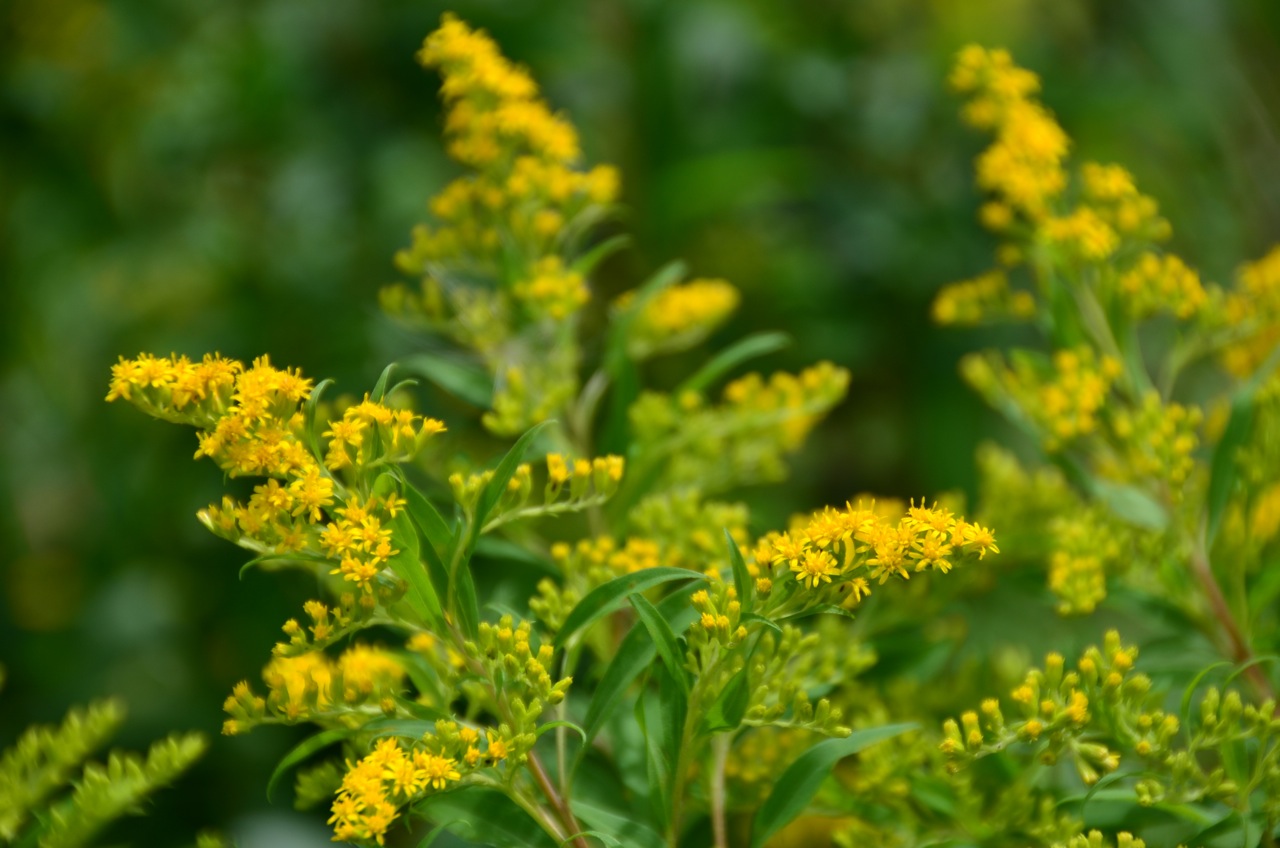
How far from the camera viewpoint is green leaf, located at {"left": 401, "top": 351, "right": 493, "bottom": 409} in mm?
793

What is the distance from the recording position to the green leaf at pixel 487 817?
59cm

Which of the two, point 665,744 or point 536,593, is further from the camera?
point 536,593

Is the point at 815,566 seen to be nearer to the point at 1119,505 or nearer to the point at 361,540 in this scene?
the point at 361,540

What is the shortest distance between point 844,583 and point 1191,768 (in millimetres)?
201

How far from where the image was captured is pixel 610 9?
2.26 metres

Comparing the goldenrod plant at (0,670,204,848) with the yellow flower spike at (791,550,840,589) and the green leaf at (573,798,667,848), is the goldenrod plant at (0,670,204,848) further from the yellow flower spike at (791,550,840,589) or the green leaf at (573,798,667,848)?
the yellow flower spike at (791,550,840,589)

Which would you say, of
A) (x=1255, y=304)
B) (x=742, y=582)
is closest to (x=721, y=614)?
(x=742, y=582)

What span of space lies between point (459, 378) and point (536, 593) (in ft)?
0.51

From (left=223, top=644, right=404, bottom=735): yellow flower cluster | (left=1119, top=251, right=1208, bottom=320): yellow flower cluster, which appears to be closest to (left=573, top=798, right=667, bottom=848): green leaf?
(left=223, top=644, right=404, bottom=735): yellow flower cluster

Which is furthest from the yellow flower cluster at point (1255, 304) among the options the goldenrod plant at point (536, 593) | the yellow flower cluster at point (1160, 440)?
the goldenrod plant at point (536, 593)

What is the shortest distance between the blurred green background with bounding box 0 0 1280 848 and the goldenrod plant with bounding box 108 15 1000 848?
0.95 m

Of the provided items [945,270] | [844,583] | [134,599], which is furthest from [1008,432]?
[844,583]

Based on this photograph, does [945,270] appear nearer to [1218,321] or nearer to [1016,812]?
[1218,321]

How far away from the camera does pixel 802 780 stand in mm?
604
